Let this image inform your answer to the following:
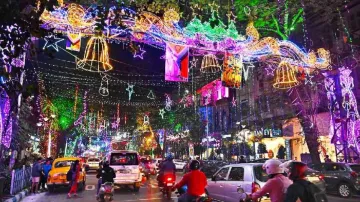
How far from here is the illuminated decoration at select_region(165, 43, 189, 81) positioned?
1409cm

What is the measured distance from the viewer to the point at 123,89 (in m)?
37.3

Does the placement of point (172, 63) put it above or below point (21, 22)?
above

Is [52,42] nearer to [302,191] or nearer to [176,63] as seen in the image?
[302,191]

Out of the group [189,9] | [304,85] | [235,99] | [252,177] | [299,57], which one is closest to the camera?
[189,9]

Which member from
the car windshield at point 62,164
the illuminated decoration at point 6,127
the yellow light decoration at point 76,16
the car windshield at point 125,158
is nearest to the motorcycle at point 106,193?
the illuminated decoration at point 6,127

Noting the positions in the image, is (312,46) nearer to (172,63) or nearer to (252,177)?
(172,63)

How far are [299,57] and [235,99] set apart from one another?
2580 cm

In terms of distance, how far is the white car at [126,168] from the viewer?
52.9 ft

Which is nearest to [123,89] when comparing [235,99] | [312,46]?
[235,99]

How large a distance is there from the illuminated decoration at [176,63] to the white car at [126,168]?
17.7 feet

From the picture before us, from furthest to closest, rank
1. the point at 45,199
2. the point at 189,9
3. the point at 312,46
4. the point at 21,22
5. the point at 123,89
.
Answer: the point at 123,89, the point at 312,46, the point at 45,199, the point at 189,9, the point at 21,22

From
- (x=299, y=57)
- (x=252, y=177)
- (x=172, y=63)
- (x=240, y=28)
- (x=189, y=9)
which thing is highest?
(x=240, y=28)

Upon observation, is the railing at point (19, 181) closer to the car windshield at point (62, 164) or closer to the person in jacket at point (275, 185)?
the car windshield at point (62, 164)

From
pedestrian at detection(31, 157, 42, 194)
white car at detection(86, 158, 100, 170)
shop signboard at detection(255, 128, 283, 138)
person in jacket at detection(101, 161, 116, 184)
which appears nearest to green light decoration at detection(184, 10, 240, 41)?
person in jacket at detection(101, 161, 116, 184)
